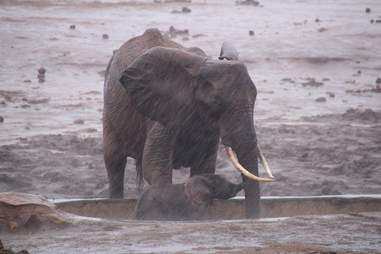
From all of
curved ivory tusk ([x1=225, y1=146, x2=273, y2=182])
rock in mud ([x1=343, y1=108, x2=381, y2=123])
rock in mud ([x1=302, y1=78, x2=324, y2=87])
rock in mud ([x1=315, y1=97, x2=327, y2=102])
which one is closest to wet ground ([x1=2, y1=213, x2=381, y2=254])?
curved ivory tusk ([x1=225, y1=146, x2=273, y2=182])

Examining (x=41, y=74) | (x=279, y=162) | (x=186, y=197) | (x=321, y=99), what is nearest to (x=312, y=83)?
(x=321, y=99)

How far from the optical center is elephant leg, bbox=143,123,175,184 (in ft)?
27.4

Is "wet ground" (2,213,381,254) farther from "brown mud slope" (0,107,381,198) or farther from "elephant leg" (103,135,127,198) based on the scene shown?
"brown mud slope" (0,107,381,198)

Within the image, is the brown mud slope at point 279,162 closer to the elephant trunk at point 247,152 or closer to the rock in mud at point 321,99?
the rock in mud at point 321,99

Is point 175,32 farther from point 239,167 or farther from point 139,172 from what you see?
point 239,167

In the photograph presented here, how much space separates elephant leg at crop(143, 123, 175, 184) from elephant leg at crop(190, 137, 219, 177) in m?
0.30

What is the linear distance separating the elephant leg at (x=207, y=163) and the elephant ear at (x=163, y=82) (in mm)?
460

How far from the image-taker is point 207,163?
28.4ft

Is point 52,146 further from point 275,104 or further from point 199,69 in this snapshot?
point 199,69

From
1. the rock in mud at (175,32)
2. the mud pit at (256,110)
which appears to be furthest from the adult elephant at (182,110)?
the rock in mud at (175,32)

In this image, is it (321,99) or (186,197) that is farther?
(321,99)

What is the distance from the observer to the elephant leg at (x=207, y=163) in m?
8.61

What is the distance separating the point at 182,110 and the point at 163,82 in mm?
263

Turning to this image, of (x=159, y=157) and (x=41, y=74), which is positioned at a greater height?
(x=159, y=157)
